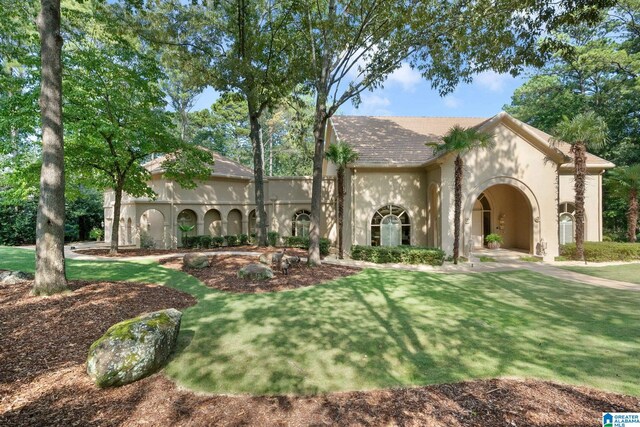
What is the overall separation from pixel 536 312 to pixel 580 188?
1063 cm

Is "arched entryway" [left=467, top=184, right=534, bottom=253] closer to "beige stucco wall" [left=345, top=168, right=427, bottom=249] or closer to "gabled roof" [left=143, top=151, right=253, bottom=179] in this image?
"beige stucco wall" [left=345, top=168, right=427, bottom=249]

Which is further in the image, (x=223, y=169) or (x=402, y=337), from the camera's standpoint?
(x=223, y=169)

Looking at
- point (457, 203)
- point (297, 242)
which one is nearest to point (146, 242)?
point (297, 242)

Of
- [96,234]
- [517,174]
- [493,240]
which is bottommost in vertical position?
[96,234]

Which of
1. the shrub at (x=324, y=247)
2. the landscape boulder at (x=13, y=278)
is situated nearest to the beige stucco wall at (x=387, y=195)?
the shrub at (x=324, y=247)

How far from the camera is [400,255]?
574 inches

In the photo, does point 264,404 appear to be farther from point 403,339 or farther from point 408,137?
point 408,137

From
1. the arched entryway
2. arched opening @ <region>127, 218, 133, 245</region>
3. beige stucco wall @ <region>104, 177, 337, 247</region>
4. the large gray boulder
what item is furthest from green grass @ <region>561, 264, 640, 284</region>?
arched opening @ <region>127, 218, 133, 245</region>

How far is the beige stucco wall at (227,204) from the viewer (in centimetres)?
2084

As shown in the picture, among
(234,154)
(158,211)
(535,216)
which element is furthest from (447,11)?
(234,154)

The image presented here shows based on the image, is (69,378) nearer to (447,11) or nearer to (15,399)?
(15,399)

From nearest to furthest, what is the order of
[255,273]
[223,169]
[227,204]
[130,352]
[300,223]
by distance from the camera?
[130,352] → [255,273] → [300,223] → [227,204] → [223,169]

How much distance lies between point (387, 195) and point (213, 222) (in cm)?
1346

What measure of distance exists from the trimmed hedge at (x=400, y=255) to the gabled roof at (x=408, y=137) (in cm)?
486
